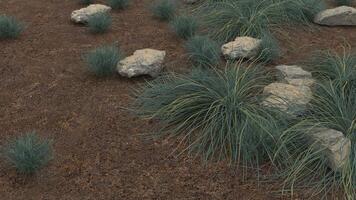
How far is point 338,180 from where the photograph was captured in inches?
125

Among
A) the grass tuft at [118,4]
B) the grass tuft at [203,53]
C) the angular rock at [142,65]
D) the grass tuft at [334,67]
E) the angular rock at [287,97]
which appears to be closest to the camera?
the angular rock at [287,97]

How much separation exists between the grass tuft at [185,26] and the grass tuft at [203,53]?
55 centimetres

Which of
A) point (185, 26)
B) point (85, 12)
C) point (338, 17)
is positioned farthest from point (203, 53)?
point (338, 17)

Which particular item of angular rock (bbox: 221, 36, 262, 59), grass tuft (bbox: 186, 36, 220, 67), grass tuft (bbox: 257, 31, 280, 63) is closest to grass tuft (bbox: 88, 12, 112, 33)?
grass tuft (bbox: 186, 36, 220, 67)

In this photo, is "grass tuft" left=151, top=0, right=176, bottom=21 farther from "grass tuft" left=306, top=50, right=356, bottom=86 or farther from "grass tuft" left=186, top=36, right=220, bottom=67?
"grass tuft" left=306, top=50, right=356, bottom=86

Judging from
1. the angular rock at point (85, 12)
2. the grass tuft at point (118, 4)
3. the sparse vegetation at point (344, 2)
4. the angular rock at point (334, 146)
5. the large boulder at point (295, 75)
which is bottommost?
the grass tuft at point (118, 4)

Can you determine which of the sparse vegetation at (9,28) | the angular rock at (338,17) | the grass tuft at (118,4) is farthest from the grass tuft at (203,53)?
the sparse vegetation at (9,28)

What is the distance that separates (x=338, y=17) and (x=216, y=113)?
2.98 meters

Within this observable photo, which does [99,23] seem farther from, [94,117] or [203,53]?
[94,117]

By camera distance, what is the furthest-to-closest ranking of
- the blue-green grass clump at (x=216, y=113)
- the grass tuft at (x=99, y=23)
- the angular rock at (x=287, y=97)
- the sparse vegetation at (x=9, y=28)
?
the grass tuft at (x=99, y=23) < the sparse vegetation at (x=9, y=28) < the angular rock at (x=287, y=97) < the blue-green grass clump at (x=216, y=113)

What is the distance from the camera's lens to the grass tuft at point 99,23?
556 centimetres

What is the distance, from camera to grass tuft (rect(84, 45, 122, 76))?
4555 mm

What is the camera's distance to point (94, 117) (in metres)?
4.03

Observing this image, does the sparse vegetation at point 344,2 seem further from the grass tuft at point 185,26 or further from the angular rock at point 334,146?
the angular rock at point 334,146
